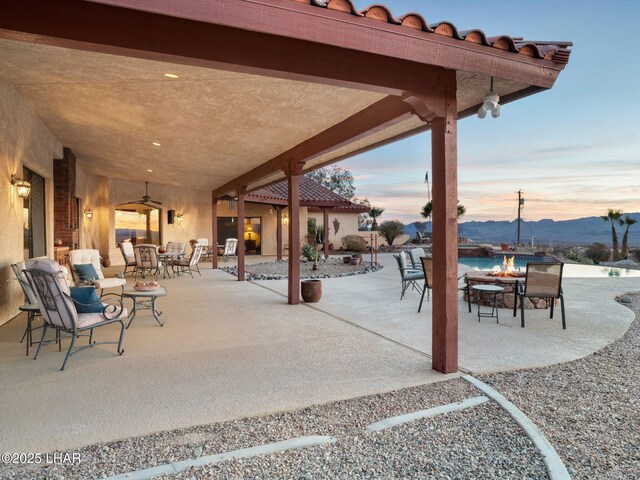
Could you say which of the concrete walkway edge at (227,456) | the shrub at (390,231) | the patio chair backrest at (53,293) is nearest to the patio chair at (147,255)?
the patio chair backrest at (53,293)

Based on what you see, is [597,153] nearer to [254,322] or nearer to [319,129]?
[319,129]

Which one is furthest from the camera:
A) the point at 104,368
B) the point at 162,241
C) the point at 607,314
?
the point at 162,241

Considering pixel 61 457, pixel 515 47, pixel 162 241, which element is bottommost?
pixel 61 457

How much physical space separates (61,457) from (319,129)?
15.2 feet

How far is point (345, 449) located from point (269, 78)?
3358 mm

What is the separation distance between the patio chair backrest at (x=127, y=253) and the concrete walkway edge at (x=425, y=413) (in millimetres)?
9690

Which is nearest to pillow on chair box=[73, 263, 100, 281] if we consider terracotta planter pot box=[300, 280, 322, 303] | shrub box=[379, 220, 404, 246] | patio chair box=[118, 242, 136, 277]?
terracotta planter pot box=[300, 280, 322, 303]

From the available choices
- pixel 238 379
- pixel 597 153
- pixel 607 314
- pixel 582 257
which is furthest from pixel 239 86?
pixel 582 257

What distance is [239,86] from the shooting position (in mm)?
4066

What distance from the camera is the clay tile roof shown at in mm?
2467

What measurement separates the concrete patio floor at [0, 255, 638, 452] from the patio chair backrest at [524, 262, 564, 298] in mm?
464

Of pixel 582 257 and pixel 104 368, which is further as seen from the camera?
pixel 582 257

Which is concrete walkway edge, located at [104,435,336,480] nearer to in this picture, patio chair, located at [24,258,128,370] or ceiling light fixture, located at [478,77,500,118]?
patio chair, located at [24,258,128,370]

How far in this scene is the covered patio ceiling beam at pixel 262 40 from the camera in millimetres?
2219
